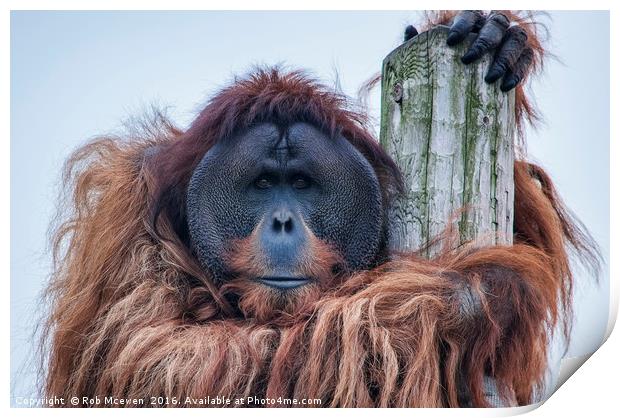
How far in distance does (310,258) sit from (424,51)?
1.92 feet

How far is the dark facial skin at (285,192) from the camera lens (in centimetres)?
229

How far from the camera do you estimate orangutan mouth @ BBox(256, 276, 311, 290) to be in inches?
85.8

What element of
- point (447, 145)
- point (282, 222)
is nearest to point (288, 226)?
point (282, 222)

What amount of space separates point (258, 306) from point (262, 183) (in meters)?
0.31

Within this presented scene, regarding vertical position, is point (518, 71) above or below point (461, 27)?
below

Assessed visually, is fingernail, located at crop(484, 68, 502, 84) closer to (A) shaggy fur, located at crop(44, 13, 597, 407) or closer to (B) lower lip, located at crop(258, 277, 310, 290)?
(A) shaggy fur, located at crop(44, 13, 597, 407)

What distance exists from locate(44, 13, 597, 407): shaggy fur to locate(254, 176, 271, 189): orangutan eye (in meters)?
0.14

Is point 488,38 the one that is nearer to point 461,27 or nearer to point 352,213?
point 461,27

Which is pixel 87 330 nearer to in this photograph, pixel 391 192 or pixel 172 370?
pixel 172 370

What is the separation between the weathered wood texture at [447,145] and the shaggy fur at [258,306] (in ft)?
0.20

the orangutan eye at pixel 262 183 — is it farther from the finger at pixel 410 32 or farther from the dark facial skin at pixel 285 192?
the finger at pixel 410 32

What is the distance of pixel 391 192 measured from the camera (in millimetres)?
2369

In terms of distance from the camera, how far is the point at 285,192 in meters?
2.28

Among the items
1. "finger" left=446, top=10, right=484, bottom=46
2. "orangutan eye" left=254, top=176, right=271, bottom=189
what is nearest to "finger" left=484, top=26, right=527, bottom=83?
"finger" left=446, top=10, right=484, bottom=46
